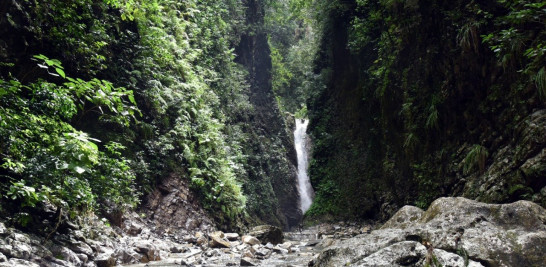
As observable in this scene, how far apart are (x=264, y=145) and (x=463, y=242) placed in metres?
20.0

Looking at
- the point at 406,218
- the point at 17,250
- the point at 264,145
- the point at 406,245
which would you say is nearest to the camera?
the point at 406,245

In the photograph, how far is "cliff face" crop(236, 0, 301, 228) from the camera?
1989 cm

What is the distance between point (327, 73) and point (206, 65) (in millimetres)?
6845

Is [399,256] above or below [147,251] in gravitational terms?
above

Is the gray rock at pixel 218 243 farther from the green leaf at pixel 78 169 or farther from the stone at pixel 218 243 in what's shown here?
the green leaf at pixel 78 169

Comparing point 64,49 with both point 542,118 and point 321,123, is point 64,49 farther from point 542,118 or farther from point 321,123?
point 321,123

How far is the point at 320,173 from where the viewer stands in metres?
19.6

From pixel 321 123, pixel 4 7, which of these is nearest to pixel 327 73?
pixel 321 123

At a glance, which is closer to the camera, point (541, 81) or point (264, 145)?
point (541, 81)

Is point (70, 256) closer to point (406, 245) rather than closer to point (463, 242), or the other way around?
point (406, 245)

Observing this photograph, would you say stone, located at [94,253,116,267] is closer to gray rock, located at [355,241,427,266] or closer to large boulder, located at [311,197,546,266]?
large boulder, located at [311,197,546,266]

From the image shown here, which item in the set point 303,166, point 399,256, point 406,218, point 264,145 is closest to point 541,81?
point 406,218

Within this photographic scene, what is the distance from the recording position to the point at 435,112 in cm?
938

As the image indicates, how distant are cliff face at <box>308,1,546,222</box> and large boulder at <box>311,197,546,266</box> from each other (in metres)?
1.82
